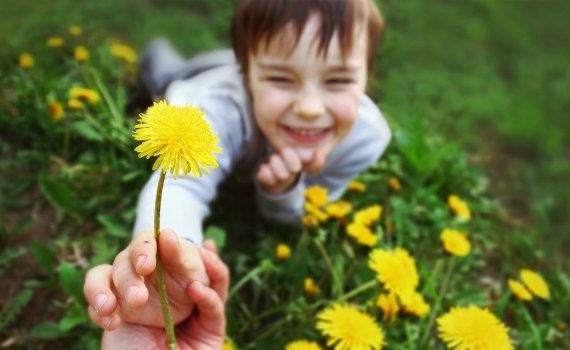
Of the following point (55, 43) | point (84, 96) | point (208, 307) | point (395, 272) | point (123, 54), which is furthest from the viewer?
point (123, 54)

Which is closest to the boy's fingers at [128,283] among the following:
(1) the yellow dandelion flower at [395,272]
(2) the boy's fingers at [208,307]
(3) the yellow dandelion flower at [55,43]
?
(2) the boy's fingers at [208,307]

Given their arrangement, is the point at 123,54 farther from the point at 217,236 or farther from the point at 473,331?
the point at 473,331

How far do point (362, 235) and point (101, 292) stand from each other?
2.22 feet

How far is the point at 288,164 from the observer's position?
57.2 inches

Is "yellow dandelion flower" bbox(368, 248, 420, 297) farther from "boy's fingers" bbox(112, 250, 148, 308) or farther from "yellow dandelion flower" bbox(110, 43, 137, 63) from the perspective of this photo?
"yellow dandelion flower" bbox(110, 43, 137, 63)

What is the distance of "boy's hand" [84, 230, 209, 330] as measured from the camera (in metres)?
0.86

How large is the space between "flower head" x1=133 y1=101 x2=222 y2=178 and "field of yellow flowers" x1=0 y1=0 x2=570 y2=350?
57cm

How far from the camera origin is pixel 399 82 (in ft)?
9.64

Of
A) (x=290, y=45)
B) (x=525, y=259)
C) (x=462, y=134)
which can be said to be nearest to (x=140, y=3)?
(x=462, y=134)

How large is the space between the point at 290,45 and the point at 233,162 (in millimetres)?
424

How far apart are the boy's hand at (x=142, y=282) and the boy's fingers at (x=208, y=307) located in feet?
0.07

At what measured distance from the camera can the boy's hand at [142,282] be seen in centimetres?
86

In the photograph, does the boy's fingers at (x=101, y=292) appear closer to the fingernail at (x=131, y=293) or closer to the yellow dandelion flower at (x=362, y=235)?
the fingernail at (x=131, y=293)

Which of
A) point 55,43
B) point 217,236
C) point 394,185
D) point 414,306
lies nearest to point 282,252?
point 217,236
